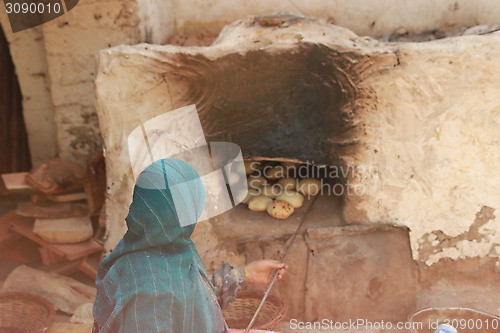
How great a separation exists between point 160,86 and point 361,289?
1.91 m

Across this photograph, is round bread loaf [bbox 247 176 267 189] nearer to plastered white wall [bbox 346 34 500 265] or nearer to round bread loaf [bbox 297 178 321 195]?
round bread loaf [bbox 297 178 321 195]

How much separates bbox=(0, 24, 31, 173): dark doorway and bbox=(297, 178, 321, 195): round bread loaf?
311cm

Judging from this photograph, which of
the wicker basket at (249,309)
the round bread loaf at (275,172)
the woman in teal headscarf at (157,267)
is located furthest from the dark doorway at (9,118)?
the woman in teal headscarf at (157,267)

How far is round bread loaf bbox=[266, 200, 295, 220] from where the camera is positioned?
10.9 feet

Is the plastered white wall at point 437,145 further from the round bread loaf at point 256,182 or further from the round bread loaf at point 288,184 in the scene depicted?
the round bread loaf at point 256,182

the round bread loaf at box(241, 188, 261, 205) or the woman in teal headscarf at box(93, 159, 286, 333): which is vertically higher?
the round bread loaf at box(241, 188, 261, 205)

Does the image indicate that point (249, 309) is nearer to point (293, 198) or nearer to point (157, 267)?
point (293, 198)

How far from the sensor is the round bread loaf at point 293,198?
341 centimetres

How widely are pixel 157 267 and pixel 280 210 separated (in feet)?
5.99

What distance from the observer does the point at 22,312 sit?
3178 mm

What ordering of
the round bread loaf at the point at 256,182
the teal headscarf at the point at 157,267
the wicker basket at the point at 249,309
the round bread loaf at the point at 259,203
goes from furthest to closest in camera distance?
the round bread loaf at the point at 256,182 < the round bread loaf at the point at 259,203 < the wicker basket at the point at 249,309 < the teal headscarf at the point at 157,267

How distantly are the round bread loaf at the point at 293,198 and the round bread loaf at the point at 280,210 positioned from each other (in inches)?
1.9

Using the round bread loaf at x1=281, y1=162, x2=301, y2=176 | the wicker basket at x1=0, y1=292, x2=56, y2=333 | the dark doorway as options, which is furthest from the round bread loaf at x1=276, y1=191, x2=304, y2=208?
the dark doorway

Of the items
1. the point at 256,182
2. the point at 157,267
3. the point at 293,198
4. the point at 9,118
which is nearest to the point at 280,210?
the point at 293,198
